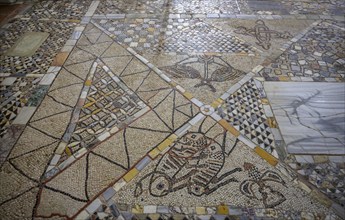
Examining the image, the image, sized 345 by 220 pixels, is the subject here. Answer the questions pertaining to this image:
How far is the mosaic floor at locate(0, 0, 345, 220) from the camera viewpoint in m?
1.74

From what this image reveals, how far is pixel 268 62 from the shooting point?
2861 millimetres

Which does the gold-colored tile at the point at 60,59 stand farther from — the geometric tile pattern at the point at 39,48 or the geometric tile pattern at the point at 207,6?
the geometric tile pattern at the point at 207,6

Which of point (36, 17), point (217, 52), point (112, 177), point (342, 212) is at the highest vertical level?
point (36, 17)

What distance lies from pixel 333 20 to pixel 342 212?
2936 mm

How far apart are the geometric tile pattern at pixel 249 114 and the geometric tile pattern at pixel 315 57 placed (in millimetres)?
391

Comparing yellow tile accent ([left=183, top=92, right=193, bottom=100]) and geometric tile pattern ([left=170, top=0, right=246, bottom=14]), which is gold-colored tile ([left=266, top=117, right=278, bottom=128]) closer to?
yellow tile accent ([left=183, top=92, right=193, bottom=100])

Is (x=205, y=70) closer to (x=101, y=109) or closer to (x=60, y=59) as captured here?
(x=101, y=109)

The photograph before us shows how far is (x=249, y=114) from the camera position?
2299mm

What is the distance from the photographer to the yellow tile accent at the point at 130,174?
6.03 ft

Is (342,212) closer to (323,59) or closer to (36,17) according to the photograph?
(323,59)

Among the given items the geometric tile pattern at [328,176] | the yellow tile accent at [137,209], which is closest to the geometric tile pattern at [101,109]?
the yellow tile accent at [137,209]

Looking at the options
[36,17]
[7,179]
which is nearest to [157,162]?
[7,179]

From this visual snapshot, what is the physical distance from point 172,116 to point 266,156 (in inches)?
33.5

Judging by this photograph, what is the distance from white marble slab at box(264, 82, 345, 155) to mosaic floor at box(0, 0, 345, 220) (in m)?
0.01
